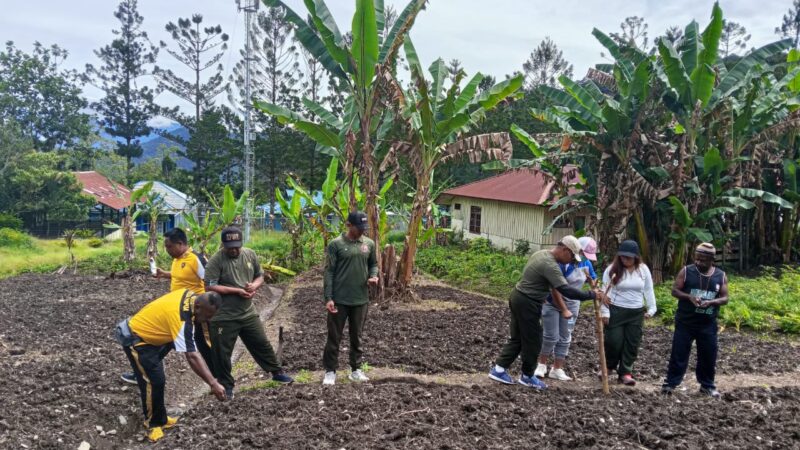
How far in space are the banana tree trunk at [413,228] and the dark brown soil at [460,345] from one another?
0.83 m

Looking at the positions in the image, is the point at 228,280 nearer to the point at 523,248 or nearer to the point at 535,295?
the point at 535,295

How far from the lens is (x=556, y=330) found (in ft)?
18.4

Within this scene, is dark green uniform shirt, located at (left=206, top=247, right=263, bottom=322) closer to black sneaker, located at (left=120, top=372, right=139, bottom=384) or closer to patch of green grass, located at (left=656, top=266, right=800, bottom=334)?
black sneaker, located at (left=120, top=372, right=139, bottom=384)

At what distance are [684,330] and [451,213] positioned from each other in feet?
62.1

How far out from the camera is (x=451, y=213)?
2420cm

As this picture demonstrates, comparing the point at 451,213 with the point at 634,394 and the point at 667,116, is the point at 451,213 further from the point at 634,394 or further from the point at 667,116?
the point at 634,394

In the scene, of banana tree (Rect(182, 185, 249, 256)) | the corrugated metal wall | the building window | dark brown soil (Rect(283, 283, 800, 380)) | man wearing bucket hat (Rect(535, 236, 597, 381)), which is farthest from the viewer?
the building window

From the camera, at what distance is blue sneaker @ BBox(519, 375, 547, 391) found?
541 centimetres

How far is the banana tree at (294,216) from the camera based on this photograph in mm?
13330

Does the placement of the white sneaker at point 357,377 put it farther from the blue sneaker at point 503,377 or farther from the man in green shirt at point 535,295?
the man in green shirt at point 535,295

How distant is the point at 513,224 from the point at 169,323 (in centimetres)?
1692

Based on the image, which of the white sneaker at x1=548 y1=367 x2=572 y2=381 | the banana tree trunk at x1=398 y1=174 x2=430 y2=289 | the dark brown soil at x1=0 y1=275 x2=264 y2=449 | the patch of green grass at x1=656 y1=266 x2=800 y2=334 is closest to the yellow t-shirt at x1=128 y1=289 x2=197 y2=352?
the dark brown soil at x1=0 y1=275 x2=264 y2=449

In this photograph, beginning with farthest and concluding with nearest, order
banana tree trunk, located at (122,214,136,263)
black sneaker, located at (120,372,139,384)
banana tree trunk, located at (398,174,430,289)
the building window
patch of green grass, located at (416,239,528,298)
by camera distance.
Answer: the building window
banana tree trunk, located at (122,214,136,263)
patch of green grass, located at (416,239,528,298)
banana tree trunk, located at (398,174,430,289)
black sneaker, located at (120,372,139,384)

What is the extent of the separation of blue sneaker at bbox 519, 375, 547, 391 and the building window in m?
16.8
